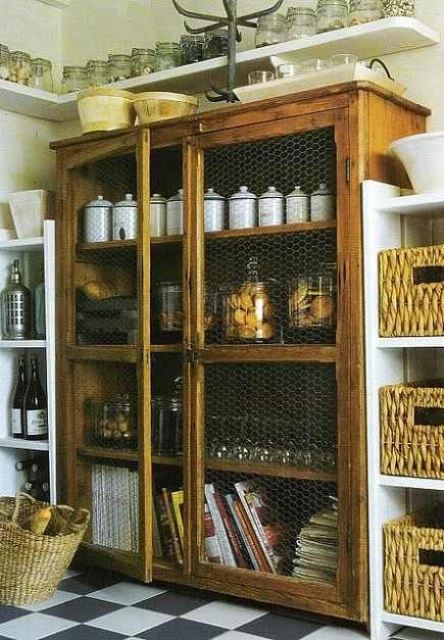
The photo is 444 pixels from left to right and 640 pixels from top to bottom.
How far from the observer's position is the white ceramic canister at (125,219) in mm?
3000

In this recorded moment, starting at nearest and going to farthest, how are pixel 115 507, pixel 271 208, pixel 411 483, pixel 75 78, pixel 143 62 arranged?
1. pixel 411 483
2. pixel 271 208
3. pixel 115 507
4. pixel 143 62
5. pixel 75 78

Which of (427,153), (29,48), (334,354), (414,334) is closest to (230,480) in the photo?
(334,354)

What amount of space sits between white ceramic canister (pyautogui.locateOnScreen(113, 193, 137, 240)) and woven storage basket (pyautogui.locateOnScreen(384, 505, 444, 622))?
4.11 ft

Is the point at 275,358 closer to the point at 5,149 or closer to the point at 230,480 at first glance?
the point at 230,480

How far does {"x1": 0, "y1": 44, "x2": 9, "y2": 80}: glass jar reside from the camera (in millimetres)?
3471

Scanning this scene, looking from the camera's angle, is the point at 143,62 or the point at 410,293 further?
the point at 143,62

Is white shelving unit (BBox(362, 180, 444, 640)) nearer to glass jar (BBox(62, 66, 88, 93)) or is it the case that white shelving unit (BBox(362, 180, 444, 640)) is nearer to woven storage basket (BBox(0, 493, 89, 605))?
woven storage basket (BBox(0, 493, 89, 605))

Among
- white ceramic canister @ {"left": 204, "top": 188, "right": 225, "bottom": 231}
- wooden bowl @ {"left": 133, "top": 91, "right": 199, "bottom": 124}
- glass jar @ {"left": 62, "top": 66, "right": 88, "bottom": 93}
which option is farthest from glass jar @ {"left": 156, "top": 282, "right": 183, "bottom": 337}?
glass jar @ {"left": 62, "top": 66, "right": 88, "bottom": 93}

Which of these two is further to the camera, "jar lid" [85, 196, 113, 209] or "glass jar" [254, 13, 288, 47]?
"jar lid" [85, 196, 113, 209]

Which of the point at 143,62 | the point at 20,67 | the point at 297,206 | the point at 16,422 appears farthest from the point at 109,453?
the point at 20,67

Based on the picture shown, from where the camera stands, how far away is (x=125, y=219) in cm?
304

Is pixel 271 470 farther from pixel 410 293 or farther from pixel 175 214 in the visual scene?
pixel 175 214

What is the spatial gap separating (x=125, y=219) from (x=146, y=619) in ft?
4.16

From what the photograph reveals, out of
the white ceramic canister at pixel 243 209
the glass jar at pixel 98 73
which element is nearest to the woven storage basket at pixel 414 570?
the white ceramic canister at pixel 243 209
